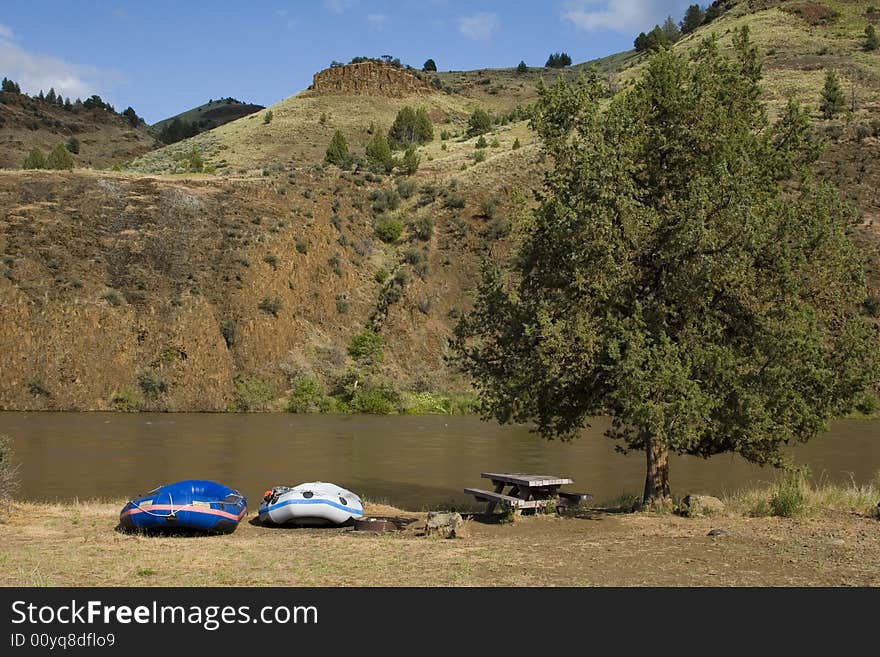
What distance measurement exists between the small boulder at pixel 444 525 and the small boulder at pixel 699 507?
3687 mm

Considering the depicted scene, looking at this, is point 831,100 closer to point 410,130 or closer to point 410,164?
point 410,164

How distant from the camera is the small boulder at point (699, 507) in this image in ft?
43.2

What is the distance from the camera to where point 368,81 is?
4190 inches

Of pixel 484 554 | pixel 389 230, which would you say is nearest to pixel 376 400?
pixel 389 230

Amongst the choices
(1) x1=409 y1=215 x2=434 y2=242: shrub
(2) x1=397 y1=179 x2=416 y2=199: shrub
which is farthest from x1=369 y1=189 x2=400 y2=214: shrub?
(1) x1=409 y1=215 x2=434 y2=242: shrub

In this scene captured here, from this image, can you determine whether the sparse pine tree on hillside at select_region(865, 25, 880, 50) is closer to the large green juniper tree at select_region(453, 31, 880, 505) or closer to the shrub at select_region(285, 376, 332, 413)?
the shrub at select_region(285, 376, 332, 413)

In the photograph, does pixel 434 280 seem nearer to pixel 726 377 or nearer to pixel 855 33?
pixel 726 377

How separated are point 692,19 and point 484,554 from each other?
111250mm

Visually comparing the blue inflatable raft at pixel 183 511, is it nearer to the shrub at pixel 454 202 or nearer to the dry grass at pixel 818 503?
the dry grass at pixel 818 503

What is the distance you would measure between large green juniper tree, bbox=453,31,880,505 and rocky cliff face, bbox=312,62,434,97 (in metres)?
93.5

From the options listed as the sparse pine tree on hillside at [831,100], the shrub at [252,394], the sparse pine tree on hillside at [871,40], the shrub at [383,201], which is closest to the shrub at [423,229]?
the shrub at [383,201]

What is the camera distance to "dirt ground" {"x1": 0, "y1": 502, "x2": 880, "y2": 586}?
8523 millimetres
